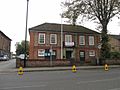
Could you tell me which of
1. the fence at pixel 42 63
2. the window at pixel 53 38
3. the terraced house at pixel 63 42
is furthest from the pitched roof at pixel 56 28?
the fence at pixel 42 63

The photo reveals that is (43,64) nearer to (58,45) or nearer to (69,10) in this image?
(69,10)

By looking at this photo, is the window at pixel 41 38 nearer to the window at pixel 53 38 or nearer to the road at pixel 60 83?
the window at pixel 53 38

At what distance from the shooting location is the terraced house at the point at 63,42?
1836 inches

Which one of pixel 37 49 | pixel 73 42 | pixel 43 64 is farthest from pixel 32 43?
pixel 43 64

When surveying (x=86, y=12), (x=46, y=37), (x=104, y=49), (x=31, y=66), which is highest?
(x=86, y=12)

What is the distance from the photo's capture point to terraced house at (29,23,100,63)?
1836 inches

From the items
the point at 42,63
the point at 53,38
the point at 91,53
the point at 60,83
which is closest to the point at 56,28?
the point at 53,38

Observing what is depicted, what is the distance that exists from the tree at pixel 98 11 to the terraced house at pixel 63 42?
7.73 metres

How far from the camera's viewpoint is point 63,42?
159 ft

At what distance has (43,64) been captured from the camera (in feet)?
111

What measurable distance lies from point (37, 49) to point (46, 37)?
3.34m

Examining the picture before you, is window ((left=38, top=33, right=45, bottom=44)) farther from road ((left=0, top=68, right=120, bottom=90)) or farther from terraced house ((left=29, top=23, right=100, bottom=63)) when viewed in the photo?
road ((left=0, top=68, right=120, bottom=90))

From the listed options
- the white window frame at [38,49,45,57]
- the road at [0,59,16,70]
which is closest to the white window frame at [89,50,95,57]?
the white window frame at [38,49,45,57]

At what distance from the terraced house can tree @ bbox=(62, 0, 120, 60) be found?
25.4ft
